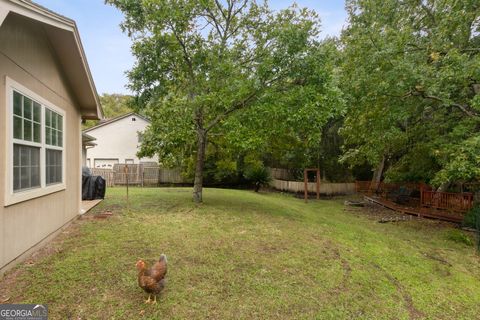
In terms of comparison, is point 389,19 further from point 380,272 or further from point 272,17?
point 380,272

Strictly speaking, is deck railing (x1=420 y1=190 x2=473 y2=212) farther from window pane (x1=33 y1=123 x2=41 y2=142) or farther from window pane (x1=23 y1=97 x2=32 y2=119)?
window pane (x1=23 y1=97 x2=32 y2=119)

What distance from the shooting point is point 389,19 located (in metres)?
10.2

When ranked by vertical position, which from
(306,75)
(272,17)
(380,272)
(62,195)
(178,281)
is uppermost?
(272,17)

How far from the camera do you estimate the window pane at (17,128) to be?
383cm

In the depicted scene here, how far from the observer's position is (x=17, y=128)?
3.93 metres

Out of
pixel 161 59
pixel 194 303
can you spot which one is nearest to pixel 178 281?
pixel 194 303

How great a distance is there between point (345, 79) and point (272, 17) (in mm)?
3478

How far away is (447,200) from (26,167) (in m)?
13.9

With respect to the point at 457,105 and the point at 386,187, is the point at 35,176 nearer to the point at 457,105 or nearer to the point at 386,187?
the point at 457,105

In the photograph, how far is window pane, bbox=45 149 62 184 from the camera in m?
5.11

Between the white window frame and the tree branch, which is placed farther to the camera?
the tree branch

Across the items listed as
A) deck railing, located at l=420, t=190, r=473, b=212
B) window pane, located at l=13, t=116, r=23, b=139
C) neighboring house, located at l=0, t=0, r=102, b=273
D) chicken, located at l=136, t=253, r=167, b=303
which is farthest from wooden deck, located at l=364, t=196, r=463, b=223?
window pane, located at l=13, t=116, r=23, b=139

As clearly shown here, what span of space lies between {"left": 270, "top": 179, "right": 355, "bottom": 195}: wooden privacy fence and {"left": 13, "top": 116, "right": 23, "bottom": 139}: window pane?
1576 centimetres

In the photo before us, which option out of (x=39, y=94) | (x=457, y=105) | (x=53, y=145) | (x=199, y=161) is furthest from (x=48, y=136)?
(x=457, y=105)
